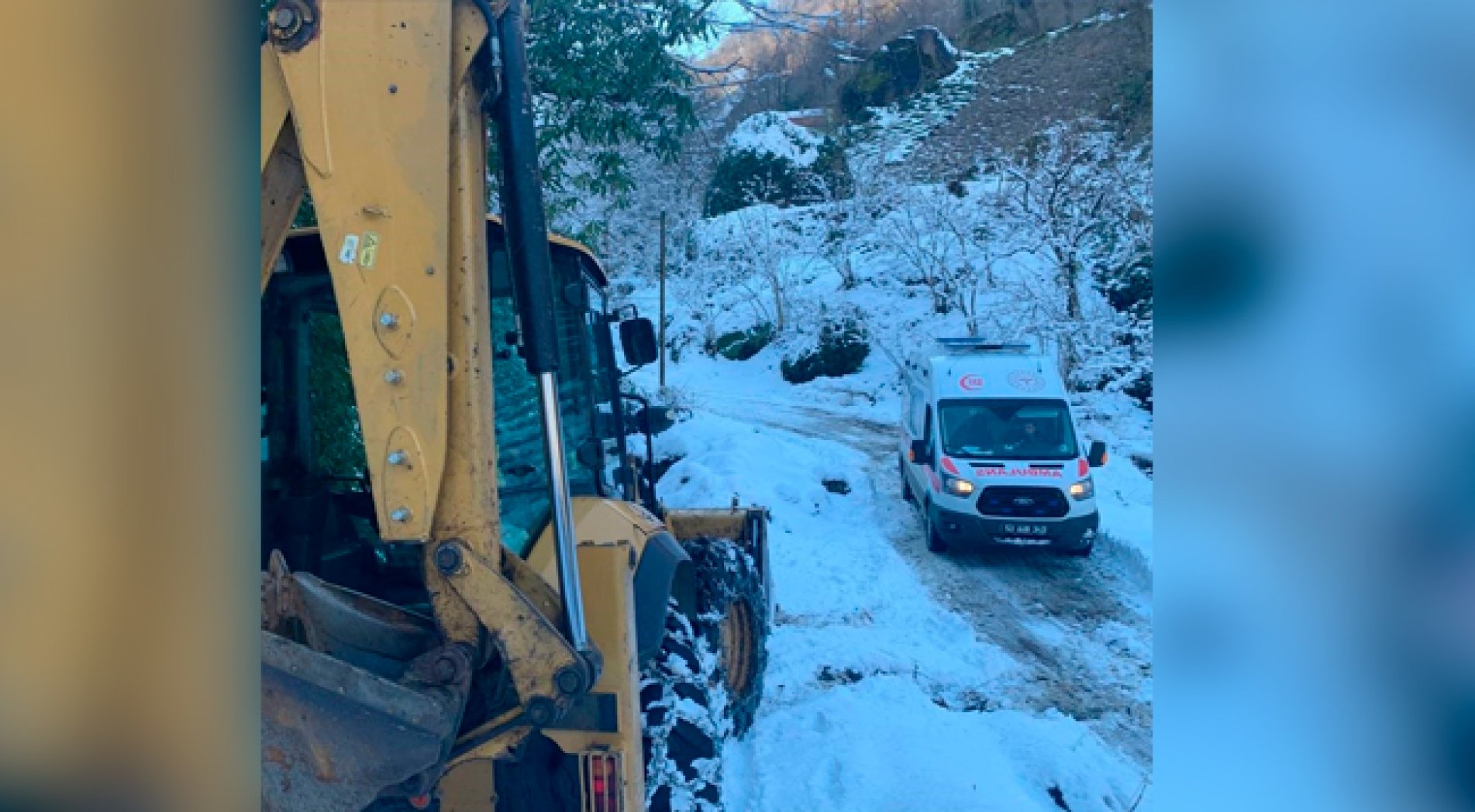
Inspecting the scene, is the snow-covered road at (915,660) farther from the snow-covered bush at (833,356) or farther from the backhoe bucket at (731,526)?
the snow-covered bush at (833,356)

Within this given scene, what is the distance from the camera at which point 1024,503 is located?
1116 cm

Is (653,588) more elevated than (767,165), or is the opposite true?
(767,165)

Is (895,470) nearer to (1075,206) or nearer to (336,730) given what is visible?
(1075,206)

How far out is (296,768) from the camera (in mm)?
2604

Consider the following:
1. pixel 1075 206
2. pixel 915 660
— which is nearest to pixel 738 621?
pixel 915 660

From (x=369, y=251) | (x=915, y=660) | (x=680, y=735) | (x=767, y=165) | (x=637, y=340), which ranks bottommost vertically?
(x=915, y=660)

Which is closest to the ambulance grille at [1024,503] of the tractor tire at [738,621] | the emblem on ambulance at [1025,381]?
the emblem on ambulance at [1025,381]

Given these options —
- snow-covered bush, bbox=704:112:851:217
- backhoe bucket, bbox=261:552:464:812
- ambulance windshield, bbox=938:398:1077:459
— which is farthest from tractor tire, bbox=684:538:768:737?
snow-covered bush, bbox=704:112:851:217

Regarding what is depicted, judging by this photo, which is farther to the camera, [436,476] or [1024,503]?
[1024,503]

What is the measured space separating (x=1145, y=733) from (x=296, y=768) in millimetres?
Answer: 5128

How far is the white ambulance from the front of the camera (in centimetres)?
1114

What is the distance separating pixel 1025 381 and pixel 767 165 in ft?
88.6
